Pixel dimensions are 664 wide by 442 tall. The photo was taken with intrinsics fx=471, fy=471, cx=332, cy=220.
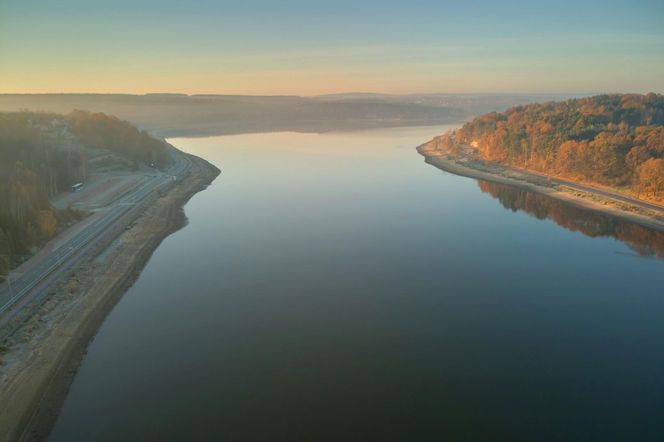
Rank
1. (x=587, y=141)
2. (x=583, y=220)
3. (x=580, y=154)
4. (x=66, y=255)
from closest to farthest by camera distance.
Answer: (x=66, y=255) < (x=583, y=220) < (x=580, y=154) < (x=587, y=141)

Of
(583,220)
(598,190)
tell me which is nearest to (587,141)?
(598,190)

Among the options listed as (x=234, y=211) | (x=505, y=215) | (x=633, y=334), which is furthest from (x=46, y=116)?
(x=633, y=334)

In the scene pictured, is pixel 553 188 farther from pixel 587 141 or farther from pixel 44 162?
pixel 44 162

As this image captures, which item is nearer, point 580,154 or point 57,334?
point 57,334

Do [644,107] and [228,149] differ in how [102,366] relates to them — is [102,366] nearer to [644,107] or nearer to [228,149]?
[228,149]

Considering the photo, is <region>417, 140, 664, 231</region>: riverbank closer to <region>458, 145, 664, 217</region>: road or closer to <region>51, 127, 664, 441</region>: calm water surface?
<region>458, 145, 664, 217</region>: road

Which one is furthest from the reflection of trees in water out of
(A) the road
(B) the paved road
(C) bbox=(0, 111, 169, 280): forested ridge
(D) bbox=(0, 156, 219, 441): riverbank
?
(C) bbox=(0, 111, 169, 280): forested ridge
